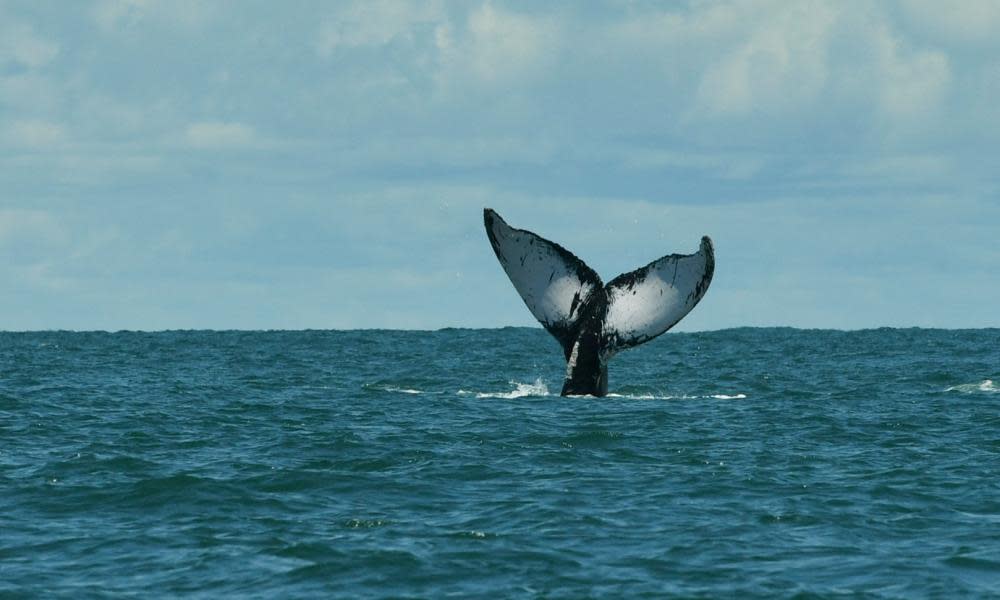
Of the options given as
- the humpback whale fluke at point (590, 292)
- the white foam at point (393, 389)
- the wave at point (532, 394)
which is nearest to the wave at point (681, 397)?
the wave at point (532, 394)

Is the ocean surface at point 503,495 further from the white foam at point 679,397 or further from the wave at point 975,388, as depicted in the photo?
the wave at point 975,388

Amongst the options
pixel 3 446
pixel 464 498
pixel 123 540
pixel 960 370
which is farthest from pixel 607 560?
pixel 960 370

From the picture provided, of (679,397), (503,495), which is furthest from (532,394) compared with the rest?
(503,495)

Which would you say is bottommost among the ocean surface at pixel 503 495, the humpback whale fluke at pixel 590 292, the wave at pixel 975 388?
the ocean surface at pixel 503 495

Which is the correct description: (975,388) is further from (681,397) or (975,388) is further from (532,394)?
(532,394)

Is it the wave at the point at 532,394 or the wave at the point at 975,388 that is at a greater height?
the wave at the point at 975,388

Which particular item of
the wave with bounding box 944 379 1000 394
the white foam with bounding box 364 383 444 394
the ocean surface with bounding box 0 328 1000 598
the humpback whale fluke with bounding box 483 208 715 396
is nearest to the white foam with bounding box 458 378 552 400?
the ocean surface with bounding box 0 328 1000 598

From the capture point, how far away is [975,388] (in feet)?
100

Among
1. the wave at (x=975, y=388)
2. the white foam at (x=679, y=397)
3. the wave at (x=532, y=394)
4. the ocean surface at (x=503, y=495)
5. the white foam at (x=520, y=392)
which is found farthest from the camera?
the wave at (x=975, y=388)

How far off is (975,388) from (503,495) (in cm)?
Answer: 1837

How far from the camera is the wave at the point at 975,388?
98.1 ft

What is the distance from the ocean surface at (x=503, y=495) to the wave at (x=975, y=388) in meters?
0.43

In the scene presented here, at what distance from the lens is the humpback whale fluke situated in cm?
1958

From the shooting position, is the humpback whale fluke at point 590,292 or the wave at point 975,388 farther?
the wave at point 975,388
